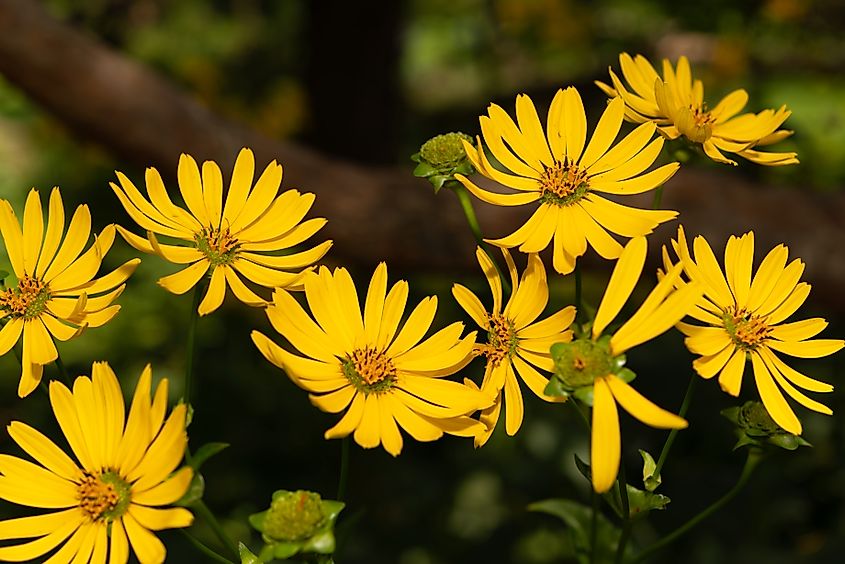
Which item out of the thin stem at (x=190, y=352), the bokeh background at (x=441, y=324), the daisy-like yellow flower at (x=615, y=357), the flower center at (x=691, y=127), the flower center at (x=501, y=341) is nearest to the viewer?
the daisy-like yellow flower at (x=615, y=357)

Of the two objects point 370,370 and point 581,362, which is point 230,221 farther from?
point 581,362

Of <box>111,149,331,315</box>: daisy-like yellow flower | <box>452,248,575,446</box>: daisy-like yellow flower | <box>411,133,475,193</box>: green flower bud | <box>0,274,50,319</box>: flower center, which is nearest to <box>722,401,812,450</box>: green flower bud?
<box>452,248,575,446</box>: daisy-like yellow flower

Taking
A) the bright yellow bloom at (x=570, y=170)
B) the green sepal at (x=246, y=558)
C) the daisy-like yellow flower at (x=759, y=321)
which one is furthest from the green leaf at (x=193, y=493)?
the daisy-like yellow flower at (x=759, y=321)

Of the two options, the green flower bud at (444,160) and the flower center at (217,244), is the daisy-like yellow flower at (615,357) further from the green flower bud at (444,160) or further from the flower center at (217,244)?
the flower center at (217,244)

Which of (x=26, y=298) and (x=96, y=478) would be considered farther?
(x=26, y=298)

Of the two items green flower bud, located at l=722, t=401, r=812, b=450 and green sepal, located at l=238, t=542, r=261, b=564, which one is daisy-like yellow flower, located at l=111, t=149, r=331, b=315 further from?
green flower bud, located at l=722, t=401, r=812, b=450

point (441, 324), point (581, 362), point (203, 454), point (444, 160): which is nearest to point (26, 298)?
point (203, 454)
